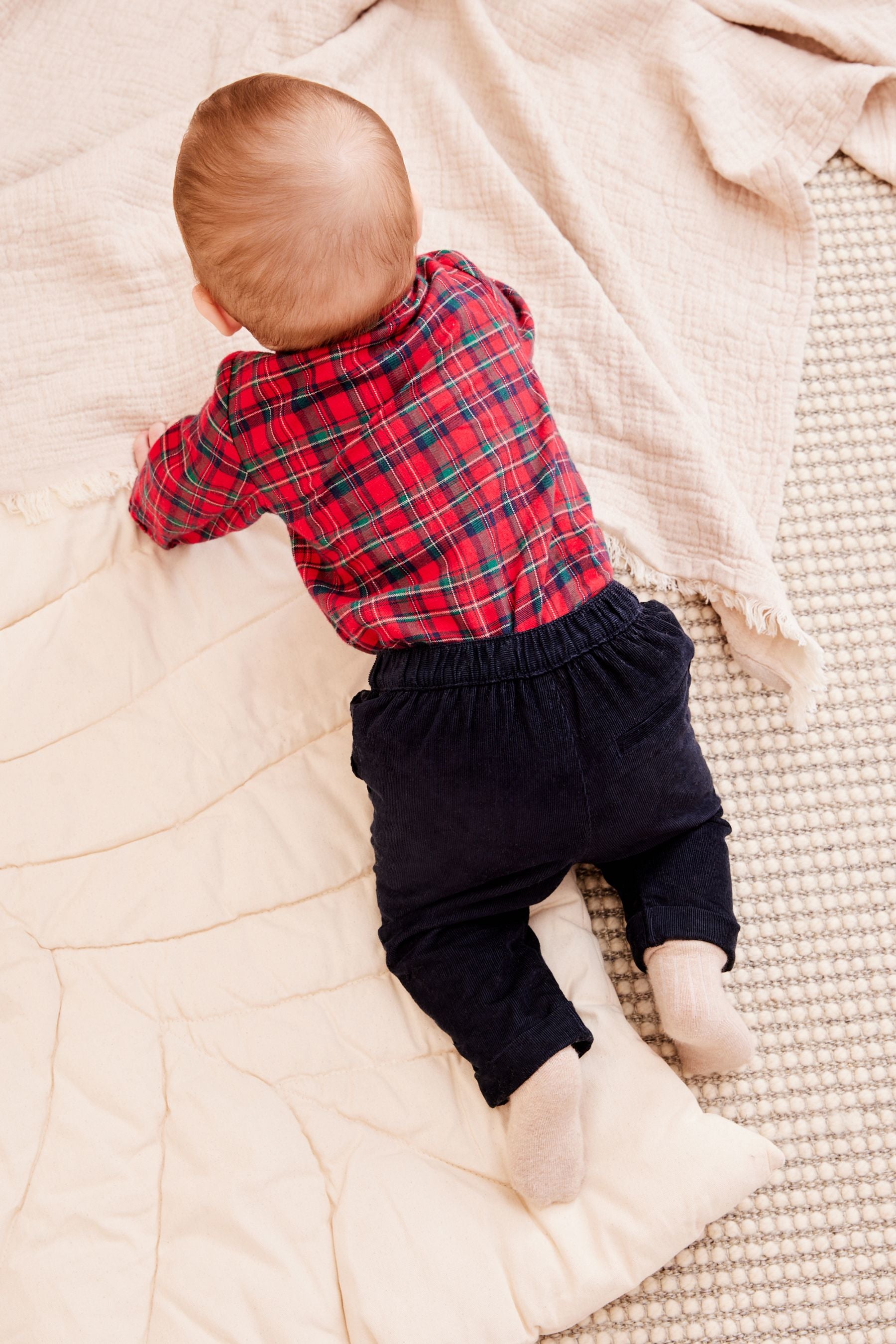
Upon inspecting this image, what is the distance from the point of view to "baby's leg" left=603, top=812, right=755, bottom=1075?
0.81 meters

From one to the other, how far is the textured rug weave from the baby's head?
45 cm

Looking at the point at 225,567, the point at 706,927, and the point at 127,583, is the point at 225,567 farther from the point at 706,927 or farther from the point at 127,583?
the point at 706,927

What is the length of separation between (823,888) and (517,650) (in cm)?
38

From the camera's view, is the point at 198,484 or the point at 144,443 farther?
the point at 144,443

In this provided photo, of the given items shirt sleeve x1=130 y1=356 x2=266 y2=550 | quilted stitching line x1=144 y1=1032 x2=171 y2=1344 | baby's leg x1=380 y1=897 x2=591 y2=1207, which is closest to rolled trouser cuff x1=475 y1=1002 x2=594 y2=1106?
baby's leg x1=380 y1=897 x2=591 y2=1207

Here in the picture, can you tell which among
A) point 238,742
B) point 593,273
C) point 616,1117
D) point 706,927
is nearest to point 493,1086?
point 616,1117

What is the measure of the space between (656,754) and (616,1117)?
0.95ft

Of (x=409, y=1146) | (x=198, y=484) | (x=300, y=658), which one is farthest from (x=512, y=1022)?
(x=198, y=484)

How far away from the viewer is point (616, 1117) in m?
0.82

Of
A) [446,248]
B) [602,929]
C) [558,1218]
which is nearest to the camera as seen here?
[558,1218]

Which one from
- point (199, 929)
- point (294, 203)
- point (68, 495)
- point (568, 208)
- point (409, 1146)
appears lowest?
point (409, 1146)

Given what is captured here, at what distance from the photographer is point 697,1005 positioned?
803 millimetres

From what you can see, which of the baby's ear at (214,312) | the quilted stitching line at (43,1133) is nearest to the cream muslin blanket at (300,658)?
the quilted stitching line at (43,1133)

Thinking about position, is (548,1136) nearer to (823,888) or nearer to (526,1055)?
(526,1055)
